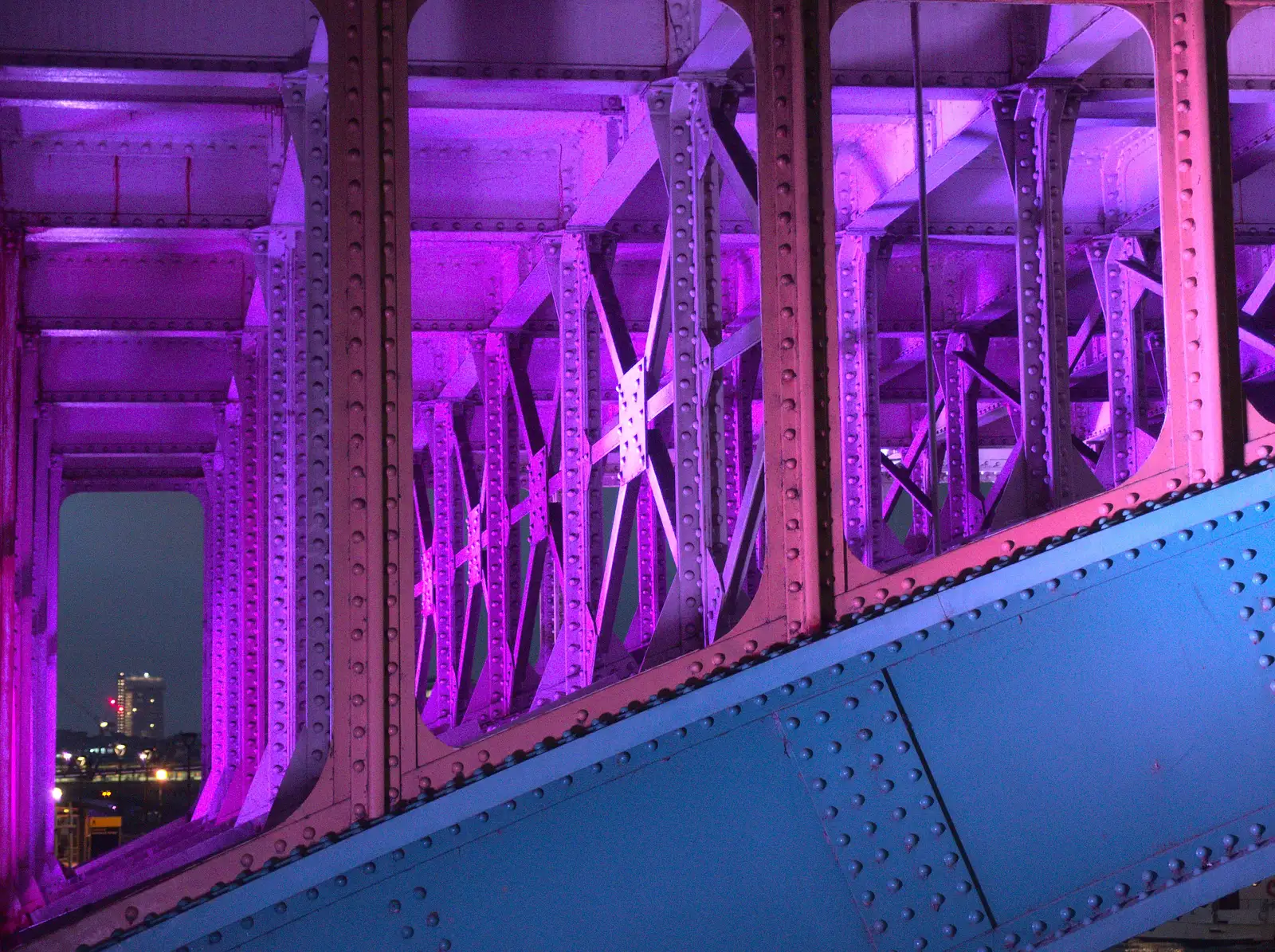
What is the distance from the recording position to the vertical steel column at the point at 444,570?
20.8 meters

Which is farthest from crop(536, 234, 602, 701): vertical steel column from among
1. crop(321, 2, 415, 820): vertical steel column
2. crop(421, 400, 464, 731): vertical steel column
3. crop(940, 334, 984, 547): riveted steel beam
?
crop(421, 400, 464, 731): vertical steel column

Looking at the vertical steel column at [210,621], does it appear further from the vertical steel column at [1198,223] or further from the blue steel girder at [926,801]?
the vertical steel column at [1198,223]

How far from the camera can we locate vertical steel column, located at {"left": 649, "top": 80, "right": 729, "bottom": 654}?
8.66 meters

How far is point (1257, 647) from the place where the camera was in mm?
5707

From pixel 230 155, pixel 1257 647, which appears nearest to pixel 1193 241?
pixel 1257 647

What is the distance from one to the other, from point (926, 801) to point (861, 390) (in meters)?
8.26

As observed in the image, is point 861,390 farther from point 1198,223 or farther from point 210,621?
point 210,621

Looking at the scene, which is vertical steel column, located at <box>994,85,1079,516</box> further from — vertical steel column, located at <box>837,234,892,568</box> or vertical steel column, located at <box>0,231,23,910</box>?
vertical steel column, located at <box>0,231,23,910</box>

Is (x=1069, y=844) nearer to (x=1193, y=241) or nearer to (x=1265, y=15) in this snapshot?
(x=1193, y=241)

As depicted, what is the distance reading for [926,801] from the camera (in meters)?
5.76

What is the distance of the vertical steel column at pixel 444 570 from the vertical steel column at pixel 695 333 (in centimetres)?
1134

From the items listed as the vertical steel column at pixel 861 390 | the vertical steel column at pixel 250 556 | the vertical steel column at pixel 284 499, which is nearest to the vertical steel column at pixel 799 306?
the vertical steel column at pixel 284 499

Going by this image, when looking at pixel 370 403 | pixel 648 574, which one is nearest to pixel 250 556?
pixel 648 574

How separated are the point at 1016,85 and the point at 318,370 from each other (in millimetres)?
5031
